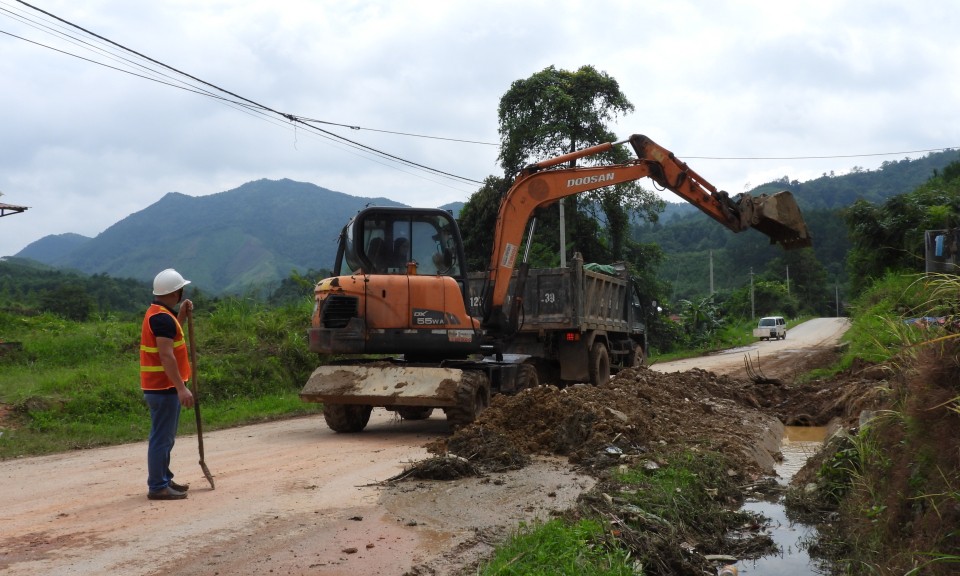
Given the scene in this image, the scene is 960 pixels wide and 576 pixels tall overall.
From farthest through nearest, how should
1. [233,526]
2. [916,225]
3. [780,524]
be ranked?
[916,225] → [780,524] → [233,526]

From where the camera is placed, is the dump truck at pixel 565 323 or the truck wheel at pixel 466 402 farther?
the dump truck at pixel 565 323

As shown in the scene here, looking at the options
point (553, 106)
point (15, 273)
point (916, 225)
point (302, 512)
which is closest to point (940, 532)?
point (302, 512)

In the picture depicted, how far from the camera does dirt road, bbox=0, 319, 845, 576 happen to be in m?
5.44

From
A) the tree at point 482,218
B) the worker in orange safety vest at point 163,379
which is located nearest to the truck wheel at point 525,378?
the worker in orange safety vest at point 163,379

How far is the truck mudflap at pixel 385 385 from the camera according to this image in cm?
1072

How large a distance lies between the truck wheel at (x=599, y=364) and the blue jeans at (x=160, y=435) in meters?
10.0

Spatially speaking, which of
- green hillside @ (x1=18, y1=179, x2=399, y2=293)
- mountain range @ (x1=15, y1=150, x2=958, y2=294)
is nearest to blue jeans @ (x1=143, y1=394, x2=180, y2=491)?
mountain range @ (x1=15, y1=150, x2=958, y2=294)

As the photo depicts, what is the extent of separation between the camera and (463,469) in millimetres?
8289

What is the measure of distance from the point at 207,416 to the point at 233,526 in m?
8.25

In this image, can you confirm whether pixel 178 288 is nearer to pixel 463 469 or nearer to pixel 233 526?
pixel 233 526

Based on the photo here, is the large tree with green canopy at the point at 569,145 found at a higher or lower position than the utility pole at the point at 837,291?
higher

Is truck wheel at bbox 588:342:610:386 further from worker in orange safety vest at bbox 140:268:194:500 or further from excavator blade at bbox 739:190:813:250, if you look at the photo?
worker in orange safety vest at bbox 140:268:194:500

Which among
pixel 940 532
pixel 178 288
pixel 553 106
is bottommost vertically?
pixel 940 532

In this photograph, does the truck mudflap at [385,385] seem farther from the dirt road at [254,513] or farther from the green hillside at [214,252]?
the green hillside at [214,252]
